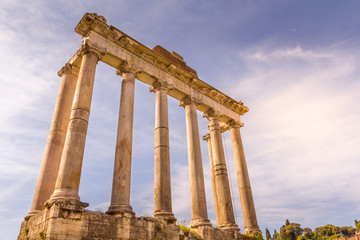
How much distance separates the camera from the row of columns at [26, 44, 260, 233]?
13.3 m

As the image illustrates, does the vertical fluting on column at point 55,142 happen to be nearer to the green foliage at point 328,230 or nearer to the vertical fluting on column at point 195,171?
the vertical fluting on column at point 195,171

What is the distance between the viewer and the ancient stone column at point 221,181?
2011 cm

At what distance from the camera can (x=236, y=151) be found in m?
25.4

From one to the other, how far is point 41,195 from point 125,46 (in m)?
11.6

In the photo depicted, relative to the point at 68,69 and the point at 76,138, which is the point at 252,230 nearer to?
the point at 76,138

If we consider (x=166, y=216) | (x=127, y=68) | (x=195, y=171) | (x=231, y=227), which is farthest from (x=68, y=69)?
(x=231, y=227)

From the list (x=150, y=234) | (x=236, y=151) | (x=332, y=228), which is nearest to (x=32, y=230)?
(x=150, y=234)

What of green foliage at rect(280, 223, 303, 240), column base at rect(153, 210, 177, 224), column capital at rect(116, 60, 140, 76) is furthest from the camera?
Answer: green foliage at rect(280, 223, 303, 240)

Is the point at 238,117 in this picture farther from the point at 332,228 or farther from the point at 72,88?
the point at 332,228

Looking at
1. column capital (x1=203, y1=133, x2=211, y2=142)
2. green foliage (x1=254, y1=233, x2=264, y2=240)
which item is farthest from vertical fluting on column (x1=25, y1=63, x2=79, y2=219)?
green foliage (x1=254, y1=233, x2=264, y2=240)

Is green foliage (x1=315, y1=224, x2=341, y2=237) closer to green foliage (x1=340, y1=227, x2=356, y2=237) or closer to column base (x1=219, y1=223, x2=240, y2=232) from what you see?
green foliage (x1=340, y1=227, x2=356, y2=237)

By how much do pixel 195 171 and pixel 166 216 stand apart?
16.5 ft

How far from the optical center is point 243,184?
23734 millimetres

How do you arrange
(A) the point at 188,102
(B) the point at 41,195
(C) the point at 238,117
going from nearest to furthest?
(B) the point at 41,195, (A) the point at 188,102, (C) the point at 238,117
